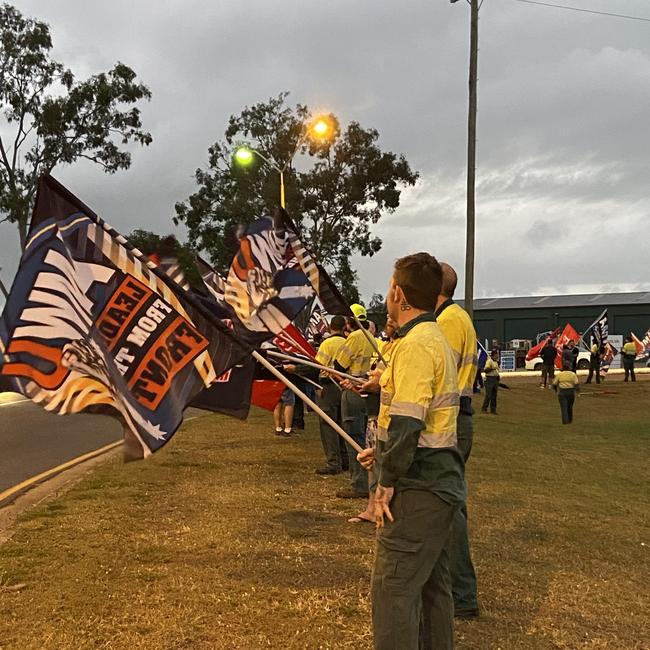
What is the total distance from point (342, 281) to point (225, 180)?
760 cm

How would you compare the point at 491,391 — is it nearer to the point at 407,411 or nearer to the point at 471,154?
the point at 471,154

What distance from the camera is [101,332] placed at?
4.28 m

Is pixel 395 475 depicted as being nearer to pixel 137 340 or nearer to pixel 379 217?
pixel 137 340

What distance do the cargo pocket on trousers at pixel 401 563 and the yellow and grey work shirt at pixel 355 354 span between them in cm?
503

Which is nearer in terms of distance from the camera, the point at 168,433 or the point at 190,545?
the point at 168,433

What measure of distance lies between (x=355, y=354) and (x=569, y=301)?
2891 inches

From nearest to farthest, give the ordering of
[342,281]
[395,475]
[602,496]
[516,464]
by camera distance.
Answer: [395,475]
[602,496]
[516,464]
[342,281]

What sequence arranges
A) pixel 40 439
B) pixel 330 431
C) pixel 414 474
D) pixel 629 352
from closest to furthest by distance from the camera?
1. pixel 414 474
2. pixel 330 431
3. pixel 40 439
4. pixel 629 352

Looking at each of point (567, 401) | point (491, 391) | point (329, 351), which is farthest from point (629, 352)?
point (329, 351)

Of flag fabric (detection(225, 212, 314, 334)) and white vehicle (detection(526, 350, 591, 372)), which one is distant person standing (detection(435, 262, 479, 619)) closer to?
flag fabric (detection(225, 212, 314, 334))

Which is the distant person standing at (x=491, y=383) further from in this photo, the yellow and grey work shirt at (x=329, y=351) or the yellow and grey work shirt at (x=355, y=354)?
the yellow and grey work shirt at (x=355, y=354)

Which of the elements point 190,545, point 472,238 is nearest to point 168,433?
point 190,545

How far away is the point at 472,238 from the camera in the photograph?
18.0 metres

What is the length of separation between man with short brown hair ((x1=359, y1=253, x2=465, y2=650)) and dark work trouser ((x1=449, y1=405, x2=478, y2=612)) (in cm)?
99
